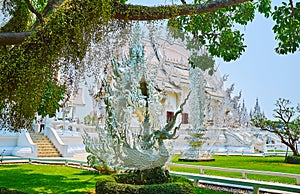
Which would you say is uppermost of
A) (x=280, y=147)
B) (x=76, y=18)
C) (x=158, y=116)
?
(x=76, y=18)

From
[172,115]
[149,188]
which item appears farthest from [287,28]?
[172,115]

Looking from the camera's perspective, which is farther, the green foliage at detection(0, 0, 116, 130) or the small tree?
the small tree

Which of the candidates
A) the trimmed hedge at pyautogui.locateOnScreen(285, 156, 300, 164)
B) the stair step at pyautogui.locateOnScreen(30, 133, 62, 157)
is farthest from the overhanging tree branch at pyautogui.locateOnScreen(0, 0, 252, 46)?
the stair step at pyautogui.locateOnScreen(30, 133, 62, 157)

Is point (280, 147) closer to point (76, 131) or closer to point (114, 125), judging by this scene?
point (76, 131)

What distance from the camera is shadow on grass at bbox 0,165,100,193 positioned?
26.0ft

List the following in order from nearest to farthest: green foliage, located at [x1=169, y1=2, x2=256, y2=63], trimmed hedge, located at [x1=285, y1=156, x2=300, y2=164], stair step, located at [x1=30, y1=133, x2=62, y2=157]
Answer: green foliage, located at [x1=169, y1=2, x2=256, y2=63]
trimmed hedge, located at [x1=285, y1=156, x2=300, y2=164]
stair step, located at [x1=30, y1=133, x2=62, y2=157]

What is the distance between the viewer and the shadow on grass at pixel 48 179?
26.0 feet

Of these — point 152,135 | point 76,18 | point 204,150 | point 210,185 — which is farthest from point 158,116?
point 204,150

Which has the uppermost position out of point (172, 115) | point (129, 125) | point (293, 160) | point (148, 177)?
point (172, 115)

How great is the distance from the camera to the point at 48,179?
9.41 meters

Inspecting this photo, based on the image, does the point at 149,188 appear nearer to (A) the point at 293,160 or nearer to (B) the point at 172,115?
(A) the point at 293,160

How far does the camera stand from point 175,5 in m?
5.27

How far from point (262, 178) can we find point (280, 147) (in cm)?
1881

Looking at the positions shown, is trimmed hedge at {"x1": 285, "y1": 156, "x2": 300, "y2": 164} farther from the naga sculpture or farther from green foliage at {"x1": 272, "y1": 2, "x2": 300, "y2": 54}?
green foliage at {"x1": 272, "y1": 2, "x2": 300, "y2": 54}
